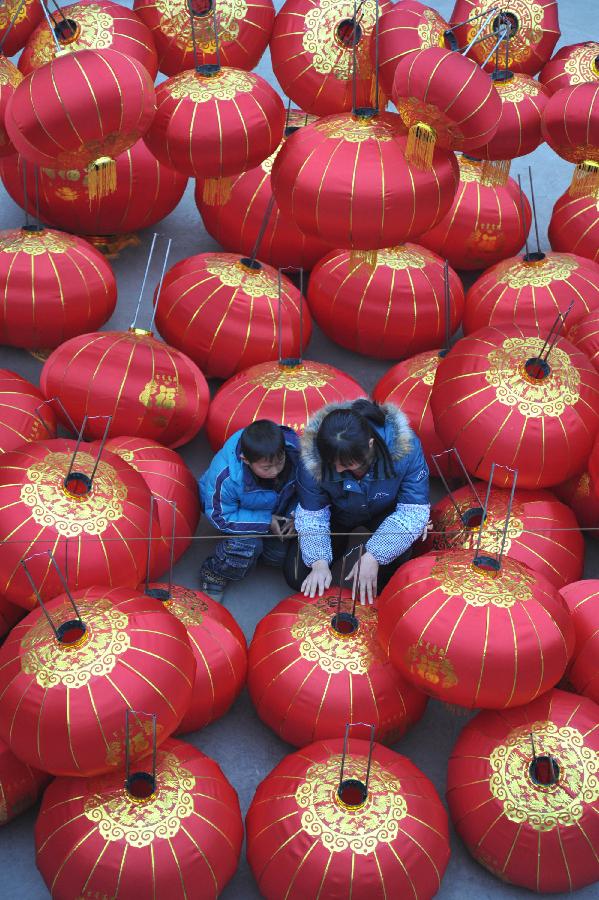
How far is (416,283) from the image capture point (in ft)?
18.3

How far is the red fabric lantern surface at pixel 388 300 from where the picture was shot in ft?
18.3

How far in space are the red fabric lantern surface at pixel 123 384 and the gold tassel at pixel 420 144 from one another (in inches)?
58.1

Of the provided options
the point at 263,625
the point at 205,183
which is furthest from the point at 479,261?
the point at 263,625

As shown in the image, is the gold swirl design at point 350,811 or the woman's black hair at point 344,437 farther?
the woman's black hair at point 344,437

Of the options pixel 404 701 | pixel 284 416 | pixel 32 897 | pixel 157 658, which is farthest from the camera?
pixel 284 416

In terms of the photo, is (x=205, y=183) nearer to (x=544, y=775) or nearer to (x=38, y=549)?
(x=38, y=549)

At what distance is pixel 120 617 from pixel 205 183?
227 centimetres

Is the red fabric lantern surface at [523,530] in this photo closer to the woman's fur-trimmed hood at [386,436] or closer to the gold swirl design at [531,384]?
the gold swirl design at [531,384]

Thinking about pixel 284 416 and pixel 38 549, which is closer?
pixel 38 549

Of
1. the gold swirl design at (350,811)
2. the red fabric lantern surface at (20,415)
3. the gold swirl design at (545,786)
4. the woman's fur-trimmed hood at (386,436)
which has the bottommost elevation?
the gold swirl design at (545,786)

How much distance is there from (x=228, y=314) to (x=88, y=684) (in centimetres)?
234

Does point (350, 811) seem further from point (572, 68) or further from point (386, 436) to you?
point (572, 68)

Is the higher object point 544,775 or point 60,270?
point 60,270

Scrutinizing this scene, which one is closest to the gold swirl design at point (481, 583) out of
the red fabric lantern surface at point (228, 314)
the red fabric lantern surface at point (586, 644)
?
the red fabric lantern surface at point (586, 644)
